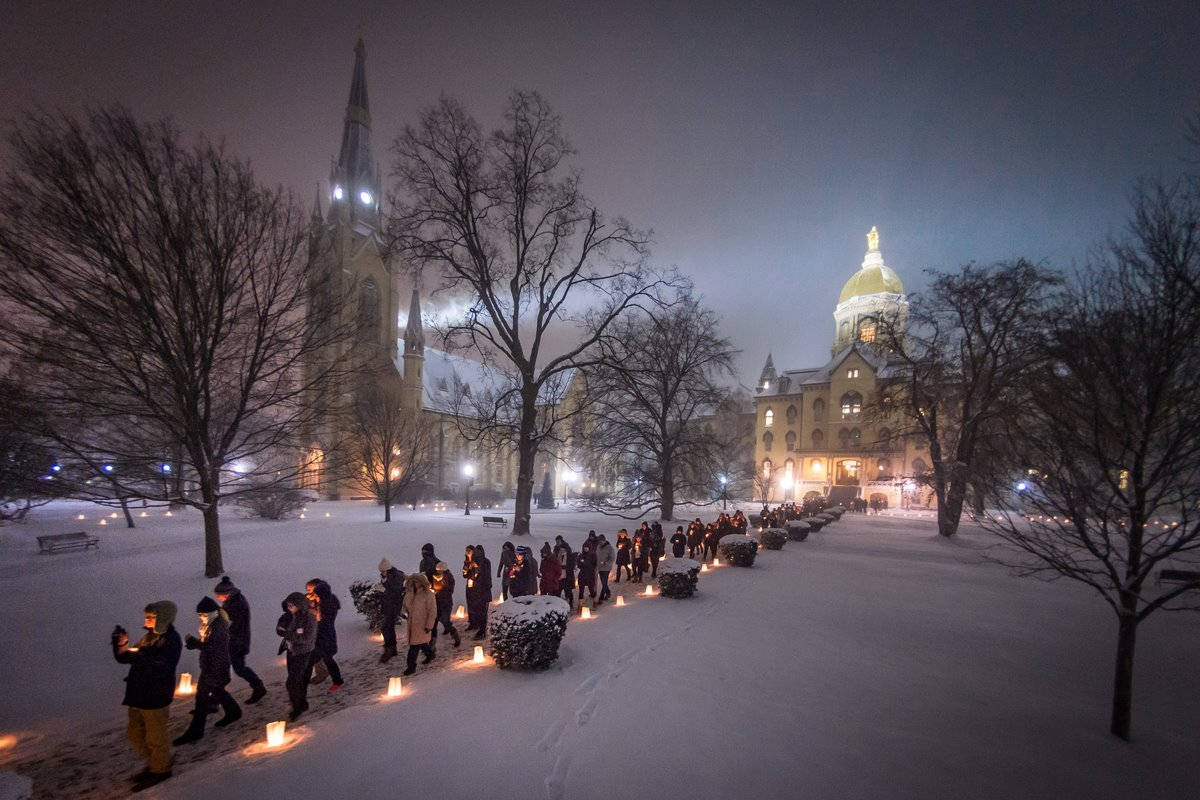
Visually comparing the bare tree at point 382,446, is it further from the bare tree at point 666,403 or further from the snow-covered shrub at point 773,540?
the snow-covered shrub at point 773,540

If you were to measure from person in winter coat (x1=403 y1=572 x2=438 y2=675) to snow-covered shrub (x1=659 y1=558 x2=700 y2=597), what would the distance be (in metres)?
5.98

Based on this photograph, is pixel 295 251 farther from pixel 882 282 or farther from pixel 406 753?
pixel 882 282

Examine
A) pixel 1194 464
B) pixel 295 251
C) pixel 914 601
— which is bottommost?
pixel 914 601

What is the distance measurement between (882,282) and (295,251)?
74.2 m

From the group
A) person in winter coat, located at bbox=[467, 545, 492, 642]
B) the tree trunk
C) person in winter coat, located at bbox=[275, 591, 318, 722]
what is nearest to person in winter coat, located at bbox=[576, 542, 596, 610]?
person in winter coat, located at bbox=[467, 545, 492, 642]

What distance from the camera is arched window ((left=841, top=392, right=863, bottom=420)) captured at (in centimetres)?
5231

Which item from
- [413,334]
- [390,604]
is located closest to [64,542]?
[390,604]

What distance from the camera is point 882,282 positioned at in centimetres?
6719

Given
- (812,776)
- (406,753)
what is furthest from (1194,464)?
(406,753)

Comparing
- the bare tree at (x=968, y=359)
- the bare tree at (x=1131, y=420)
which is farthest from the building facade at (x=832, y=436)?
the bare tree at (x=1131, y=420)

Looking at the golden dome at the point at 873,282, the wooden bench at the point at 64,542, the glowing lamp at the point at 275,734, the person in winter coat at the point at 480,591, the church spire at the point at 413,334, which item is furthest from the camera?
the golden dome at the point at 873,282

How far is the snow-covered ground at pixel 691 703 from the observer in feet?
14.9

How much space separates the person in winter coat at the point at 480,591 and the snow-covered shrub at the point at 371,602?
1751 mm

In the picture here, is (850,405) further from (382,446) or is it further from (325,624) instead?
(325,624)
